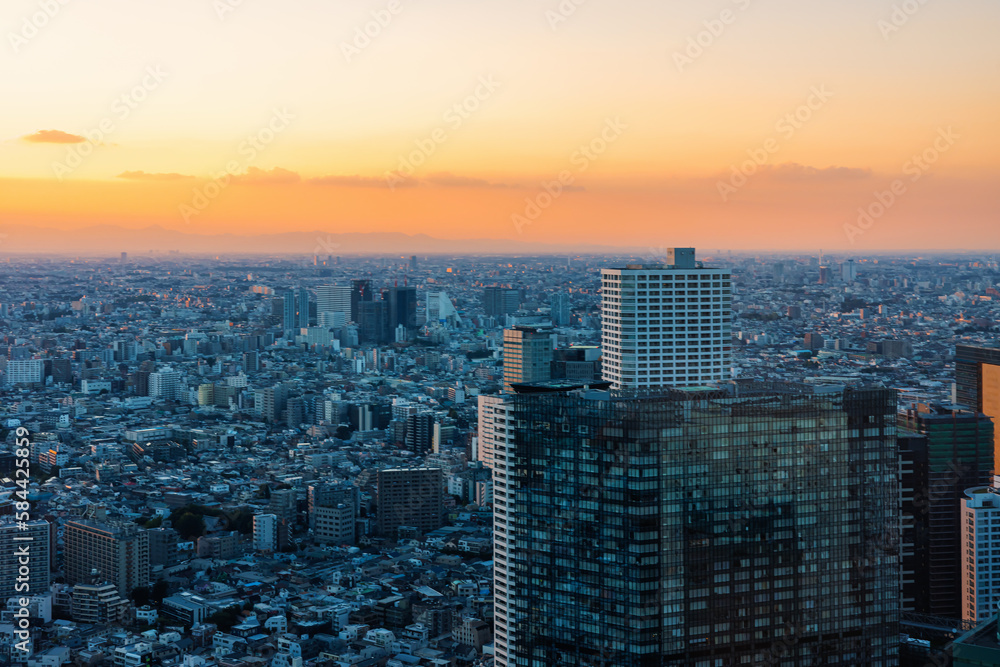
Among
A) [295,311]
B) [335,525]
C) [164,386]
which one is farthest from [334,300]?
[335,525]

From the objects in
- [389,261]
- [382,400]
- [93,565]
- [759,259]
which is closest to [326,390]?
[382,400]

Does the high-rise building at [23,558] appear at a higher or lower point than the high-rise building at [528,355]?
lower

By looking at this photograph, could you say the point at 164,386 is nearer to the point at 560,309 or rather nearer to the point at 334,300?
the point at 560,309

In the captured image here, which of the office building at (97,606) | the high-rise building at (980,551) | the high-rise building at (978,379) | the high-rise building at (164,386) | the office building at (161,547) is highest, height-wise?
the high-rise building at (978,379)

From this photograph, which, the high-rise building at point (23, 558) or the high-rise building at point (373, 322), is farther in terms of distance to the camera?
the high-rise building at point (373, 322)

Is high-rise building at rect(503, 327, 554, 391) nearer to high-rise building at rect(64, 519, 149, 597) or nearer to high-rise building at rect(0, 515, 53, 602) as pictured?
high-rise building at rect(64, 519, 149, 597)

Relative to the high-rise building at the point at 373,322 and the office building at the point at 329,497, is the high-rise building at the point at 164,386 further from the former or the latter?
the office building at the point at 329,497

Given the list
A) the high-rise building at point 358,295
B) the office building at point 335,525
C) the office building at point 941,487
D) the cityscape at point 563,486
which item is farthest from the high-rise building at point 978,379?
the high-rise building at point 358,295

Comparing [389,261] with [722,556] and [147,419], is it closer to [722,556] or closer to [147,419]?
[147,419]

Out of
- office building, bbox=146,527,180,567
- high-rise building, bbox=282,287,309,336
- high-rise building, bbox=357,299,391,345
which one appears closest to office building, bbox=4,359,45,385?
high-rise building, bbox=282,287,309,336
